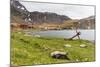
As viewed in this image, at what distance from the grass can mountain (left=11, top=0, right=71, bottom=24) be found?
19 centimetres

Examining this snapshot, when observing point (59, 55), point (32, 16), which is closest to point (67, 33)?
point (59, 55)

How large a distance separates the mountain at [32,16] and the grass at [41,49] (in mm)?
185

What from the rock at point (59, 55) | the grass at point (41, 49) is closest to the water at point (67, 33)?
the grass at point (41, 49)

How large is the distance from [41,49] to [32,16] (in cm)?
39

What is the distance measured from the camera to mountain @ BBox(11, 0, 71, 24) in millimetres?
2295

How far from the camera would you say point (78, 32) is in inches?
102

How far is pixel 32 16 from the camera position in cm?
238

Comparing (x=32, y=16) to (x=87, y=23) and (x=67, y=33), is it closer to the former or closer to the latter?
(x=67, y=33)
